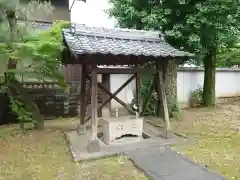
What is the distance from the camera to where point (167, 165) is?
5184 mm

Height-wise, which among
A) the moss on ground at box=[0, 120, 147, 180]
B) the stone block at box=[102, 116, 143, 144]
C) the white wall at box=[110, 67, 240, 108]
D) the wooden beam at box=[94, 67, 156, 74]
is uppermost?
the wooden beam at box=[94, 67, 156, 74]

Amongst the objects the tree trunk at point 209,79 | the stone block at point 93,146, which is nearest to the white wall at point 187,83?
the tree trunk at point 209,79

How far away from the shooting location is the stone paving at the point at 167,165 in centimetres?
463

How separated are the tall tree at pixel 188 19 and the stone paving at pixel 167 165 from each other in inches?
172

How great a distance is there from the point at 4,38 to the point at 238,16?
7688 millimetres

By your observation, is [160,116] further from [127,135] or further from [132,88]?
[127,135]

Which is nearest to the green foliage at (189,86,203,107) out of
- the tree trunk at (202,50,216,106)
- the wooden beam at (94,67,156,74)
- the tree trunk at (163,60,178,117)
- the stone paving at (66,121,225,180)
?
the tree trunk at (202,50,216,106)

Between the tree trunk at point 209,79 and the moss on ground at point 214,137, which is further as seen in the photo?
the tree trunk at point 209,79

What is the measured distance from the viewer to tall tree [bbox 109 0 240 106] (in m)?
8.52

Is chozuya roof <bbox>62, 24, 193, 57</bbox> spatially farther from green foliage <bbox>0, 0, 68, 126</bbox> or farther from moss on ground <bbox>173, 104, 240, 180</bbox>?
moss on ground <bbox>173, 104, 240, 180</bbox>

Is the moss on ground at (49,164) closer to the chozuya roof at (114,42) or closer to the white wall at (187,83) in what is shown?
the chozuya roof at (114,42)

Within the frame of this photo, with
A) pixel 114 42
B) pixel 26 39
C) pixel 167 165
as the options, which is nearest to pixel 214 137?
pixel 167 165

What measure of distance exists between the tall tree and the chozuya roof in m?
1.70

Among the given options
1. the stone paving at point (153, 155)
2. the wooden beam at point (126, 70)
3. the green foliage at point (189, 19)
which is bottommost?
the stone paving at point (153, 155)
